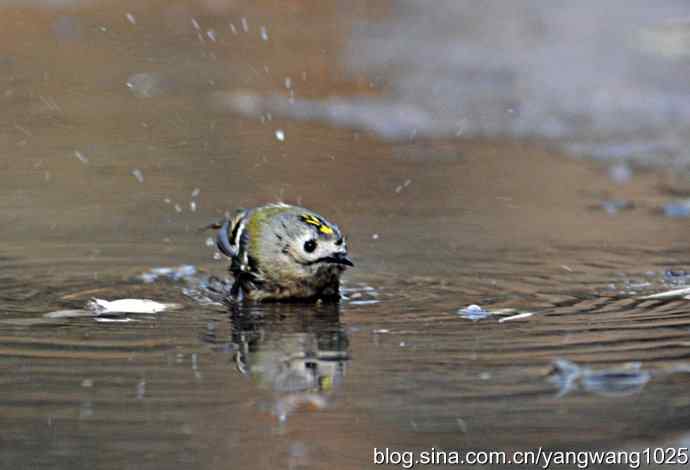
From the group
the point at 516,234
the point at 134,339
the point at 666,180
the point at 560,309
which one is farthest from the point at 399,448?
the point at 666,180

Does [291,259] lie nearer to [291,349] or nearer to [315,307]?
[315,307]

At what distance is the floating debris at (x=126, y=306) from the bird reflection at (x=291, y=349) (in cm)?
34

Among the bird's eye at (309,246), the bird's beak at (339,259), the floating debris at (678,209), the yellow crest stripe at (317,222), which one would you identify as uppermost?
the floating debris at (678,209)

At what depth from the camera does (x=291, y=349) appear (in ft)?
21.0

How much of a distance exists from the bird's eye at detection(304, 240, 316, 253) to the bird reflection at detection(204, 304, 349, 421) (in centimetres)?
26

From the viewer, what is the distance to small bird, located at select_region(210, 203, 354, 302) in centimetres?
741

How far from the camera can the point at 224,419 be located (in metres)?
5.14

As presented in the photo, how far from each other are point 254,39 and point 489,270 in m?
11.9

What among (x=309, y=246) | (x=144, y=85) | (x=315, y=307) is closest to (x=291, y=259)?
(x=309, y=246)

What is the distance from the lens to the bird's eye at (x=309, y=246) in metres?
7.43

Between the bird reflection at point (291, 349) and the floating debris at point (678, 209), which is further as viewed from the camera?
the floating debris at point (678, 209)

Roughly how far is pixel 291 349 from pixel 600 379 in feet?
4.36

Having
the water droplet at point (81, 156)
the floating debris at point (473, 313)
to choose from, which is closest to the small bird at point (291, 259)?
the floating debris at point (473, 313)

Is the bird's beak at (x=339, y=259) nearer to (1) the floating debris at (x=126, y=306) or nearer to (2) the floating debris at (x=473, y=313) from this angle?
(2) the floating debris at (x=473, y=313)
